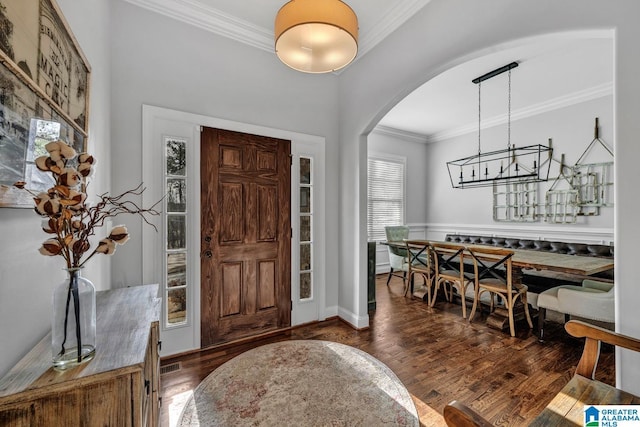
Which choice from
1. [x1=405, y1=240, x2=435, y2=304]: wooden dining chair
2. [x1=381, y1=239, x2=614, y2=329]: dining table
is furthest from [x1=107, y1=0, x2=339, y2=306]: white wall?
[x1=381, y1=239, x2=614, y2=329]: dining table

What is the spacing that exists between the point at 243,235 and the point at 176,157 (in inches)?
39.3

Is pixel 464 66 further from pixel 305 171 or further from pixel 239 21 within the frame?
Result: pixel 239 21

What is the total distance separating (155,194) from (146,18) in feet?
5.29

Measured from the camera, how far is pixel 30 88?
904 mm

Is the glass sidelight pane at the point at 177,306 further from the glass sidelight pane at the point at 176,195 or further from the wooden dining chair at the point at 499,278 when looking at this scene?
the wooden dining chair at the point at 499,278

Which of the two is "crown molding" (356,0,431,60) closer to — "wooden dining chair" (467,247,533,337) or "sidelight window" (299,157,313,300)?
"sidelight window" (299,157,313,300)

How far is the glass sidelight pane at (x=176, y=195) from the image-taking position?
254 cm

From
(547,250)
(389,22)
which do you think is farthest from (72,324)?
(547,250)

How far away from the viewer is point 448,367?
2.37 metres

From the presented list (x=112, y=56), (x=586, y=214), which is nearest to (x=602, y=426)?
(x=112, y=56)

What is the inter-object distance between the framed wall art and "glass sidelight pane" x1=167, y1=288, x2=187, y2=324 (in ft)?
5.59

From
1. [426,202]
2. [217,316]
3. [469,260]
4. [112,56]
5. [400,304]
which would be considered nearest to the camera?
[112,56]

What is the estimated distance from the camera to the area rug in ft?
4.31

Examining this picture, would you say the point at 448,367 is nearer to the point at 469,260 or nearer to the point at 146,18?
the point at 469,260
